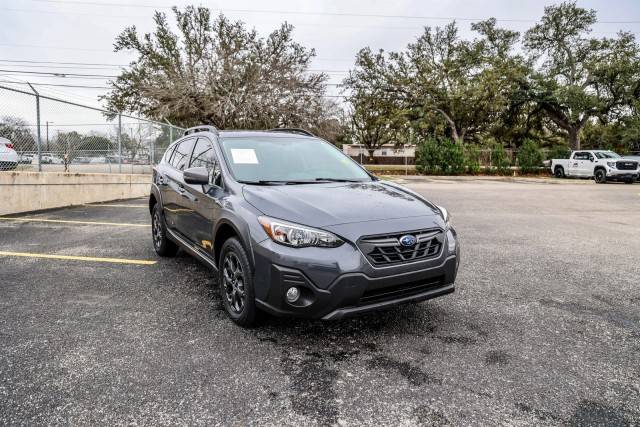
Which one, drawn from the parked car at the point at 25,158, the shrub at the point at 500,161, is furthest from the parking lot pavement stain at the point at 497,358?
the shrub at the point at 500,161

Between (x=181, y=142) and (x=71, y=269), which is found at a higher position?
(x=181, y=142)

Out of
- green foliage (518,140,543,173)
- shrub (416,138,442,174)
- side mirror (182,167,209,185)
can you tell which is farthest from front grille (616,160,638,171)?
side mirror (182,167,209,185)

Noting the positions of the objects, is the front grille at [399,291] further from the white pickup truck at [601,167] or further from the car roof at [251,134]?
the white pickup truck at [601,167]

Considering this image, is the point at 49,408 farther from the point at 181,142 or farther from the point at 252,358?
the point at 181,142

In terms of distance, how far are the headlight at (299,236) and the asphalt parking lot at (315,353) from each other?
792 mm

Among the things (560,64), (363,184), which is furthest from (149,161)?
(560,64)

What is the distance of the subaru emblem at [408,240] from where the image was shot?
299cm

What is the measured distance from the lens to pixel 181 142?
5422mm

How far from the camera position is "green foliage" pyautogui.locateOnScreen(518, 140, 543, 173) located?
108 ft

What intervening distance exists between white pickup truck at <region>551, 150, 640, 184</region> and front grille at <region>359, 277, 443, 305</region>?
2627cm

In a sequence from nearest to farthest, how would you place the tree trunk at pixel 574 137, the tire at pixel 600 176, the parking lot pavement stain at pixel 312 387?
1. the parking lot pavement stain at pixel 312 387
2. the tire at pixel 600 176
3. the tree trunk at pixel 574 137

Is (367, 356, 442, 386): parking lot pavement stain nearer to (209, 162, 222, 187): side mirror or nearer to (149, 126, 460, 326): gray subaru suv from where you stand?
(149, 126, 460, 326): gray subaru suv

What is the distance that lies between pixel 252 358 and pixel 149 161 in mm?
13450

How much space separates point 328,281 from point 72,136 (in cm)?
1099
